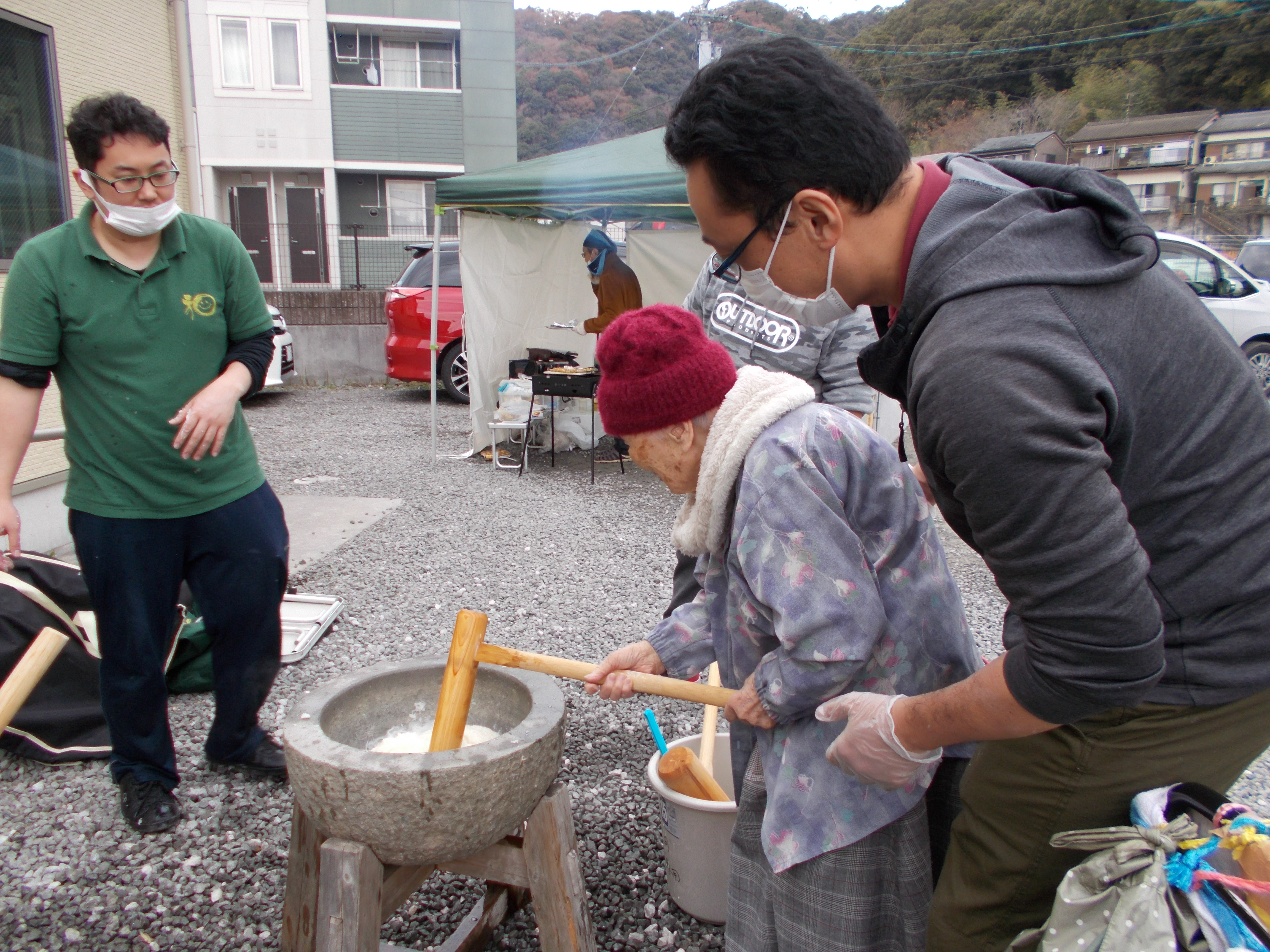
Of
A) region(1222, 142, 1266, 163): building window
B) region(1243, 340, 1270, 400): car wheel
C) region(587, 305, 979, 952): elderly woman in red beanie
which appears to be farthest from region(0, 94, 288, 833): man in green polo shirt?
region(1222, 142, 1266, 163): building window

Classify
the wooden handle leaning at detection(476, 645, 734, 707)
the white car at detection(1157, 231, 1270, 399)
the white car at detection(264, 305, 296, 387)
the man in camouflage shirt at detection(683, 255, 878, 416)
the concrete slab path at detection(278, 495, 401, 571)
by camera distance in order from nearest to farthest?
the wooden handle leaning at detection(476, 645, 734, 707) → the man in camouflage shirt at detection(683, 255, 878, 416) → the concrete slab path at detection(278, 495, 401, 571) → the white car at detection(1157, 231, 1270, 399) → the white car at detection(264, 305, 296, 387)

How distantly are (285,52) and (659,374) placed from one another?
19633 mm

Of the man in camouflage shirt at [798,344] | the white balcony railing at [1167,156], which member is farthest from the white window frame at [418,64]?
the white balcony railing at [1167,156]

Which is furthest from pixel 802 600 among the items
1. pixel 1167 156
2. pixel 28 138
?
pixel 1167 156

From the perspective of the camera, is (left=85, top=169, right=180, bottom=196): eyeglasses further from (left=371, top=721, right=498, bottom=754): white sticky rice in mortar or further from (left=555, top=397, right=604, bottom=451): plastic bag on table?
(left=555, top=397, right=604, bottom=451): plastic bag on table

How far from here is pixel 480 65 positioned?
18156 millimetres

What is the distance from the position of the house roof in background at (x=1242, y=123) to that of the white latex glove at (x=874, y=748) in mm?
45515

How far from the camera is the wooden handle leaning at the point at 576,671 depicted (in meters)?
1.69

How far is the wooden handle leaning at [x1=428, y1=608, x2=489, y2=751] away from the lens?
1.83m

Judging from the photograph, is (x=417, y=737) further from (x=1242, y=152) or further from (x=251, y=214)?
(x=1242, y=152)

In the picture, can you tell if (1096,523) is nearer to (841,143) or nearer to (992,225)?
(992,225)

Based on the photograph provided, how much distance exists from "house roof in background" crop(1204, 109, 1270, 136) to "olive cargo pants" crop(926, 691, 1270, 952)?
149ft

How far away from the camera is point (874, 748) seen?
1231 mm

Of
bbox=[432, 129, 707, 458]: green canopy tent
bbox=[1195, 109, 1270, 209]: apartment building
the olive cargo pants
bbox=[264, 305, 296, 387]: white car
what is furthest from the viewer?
bbox=[1195, 109, 1270, 209]: apartment building
